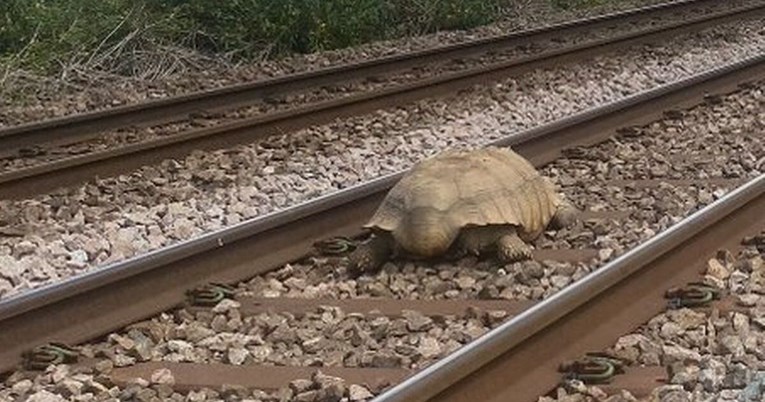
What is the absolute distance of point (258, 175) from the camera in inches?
344

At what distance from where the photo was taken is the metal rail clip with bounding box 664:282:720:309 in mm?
5625

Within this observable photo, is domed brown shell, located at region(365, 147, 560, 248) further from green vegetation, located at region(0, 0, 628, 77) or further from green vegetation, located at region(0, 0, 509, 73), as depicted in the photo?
green vegetation, located at region(0, 0, 509, 73)

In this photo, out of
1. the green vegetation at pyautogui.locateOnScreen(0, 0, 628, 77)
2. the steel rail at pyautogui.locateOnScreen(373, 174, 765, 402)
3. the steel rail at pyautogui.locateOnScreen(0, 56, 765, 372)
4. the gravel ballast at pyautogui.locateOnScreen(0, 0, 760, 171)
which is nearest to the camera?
the steel rail at pyautogui.locateOnScreen(373, 174, 765, 402)

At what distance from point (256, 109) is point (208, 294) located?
17.2ft

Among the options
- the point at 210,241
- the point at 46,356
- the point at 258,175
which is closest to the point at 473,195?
the point at 210,241

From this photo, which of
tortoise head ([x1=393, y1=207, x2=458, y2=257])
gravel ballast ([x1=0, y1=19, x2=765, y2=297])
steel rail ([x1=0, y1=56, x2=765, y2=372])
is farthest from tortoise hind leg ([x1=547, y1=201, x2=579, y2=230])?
gravel ballast ([x1=0, y1=19, x2=765, y2=297])

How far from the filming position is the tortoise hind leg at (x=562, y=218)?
710 cm

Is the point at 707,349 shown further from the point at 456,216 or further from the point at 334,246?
the point at 334,246

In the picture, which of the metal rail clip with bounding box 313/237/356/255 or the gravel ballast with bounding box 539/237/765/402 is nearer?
the gravel ballast with bounding box 539/237/765/402

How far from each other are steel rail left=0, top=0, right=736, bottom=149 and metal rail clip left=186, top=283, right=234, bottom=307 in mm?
3689

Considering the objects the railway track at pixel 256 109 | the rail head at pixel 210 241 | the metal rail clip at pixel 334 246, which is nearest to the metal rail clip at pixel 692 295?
the metal rail clip at pixel 334 246

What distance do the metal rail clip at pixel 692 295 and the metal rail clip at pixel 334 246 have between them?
171cm

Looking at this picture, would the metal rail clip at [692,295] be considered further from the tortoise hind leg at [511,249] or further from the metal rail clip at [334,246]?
the metal rail clip at [334,246]

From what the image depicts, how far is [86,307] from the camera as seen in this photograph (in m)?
5.66
